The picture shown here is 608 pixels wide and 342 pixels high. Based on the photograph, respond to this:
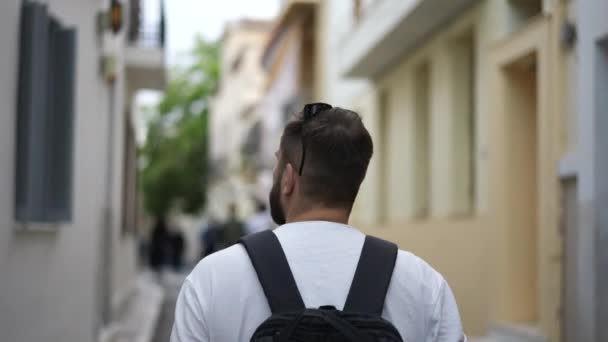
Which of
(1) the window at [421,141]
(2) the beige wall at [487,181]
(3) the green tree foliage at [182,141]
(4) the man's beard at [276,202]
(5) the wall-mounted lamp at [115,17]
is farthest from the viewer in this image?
(3) the green tree foliage at [182,141]

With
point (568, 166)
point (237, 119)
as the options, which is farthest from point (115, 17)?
point (237, 119)

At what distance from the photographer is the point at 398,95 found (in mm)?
16250

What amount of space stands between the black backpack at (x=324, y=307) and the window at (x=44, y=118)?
4.47 meters

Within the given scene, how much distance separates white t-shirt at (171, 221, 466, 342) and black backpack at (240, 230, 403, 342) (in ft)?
0.11

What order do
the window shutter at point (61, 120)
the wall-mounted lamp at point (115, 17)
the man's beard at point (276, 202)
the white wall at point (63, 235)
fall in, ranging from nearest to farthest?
the man's beard at point (276, 202) → the white wall at point (63, 235) → the window shutter at point (61, 120) → the wall-mounted lamp at point (115, 17)

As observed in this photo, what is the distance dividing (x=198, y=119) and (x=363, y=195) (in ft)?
157

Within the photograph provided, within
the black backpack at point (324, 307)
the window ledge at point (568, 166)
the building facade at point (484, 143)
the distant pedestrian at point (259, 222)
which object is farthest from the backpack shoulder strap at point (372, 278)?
the distant pedestrian at point (259, 222)

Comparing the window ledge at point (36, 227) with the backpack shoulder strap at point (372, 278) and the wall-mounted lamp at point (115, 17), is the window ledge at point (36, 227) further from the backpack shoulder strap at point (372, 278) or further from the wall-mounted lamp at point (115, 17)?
the backpack shoulder strap at point (372, 278)

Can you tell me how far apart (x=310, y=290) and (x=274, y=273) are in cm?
11

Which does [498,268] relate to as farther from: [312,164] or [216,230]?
[216,230]

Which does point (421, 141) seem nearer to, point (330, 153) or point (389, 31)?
point (389, 31)

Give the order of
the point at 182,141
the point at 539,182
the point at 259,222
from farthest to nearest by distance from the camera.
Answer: the point at 182,141 < the point at 259,222 < the point at 539,182

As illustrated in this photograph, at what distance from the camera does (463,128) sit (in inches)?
511

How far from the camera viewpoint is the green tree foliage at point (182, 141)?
198ft
